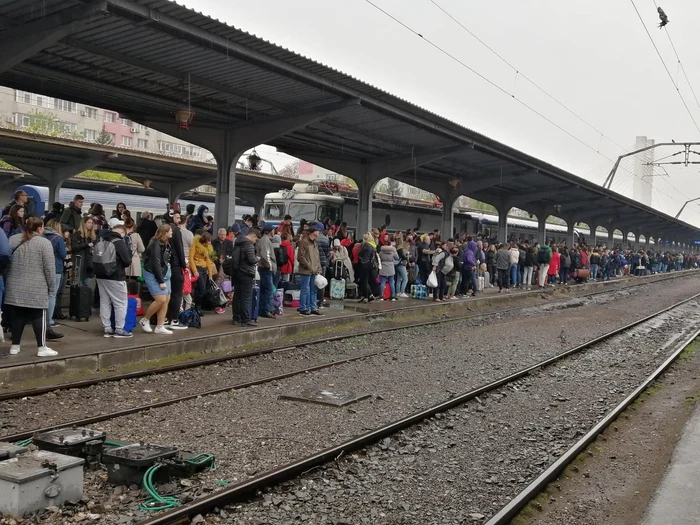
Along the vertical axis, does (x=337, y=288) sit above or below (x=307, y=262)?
below

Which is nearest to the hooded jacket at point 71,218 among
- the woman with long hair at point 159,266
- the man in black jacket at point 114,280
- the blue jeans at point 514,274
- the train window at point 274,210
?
the man in black jacket at point 114,280

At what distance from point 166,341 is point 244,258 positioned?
7.09 feet

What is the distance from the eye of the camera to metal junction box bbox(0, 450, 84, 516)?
4250mm

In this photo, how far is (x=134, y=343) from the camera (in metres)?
9.79

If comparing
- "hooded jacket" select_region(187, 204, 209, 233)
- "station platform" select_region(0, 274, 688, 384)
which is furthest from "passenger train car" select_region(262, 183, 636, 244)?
"hooded jacket" select_region(187, 204, 209, 233)

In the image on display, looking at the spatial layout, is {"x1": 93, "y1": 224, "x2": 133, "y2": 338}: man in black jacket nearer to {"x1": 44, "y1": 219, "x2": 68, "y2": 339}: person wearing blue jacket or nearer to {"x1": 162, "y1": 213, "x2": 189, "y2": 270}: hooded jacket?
{"x1": 44, "y1": 219, "x2": 68, "y2": 339}: person wearing blue jacket

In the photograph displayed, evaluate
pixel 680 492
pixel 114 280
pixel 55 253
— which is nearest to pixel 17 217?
pixel 55 253

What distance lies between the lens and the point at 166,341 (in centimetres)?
1014

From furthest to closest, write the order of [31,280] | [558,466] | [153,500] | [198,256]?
[198,256]
[31,280]
[558,466]
[153,500]

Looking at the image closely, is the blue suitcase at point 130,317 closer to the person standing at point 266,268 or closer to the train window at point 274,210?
the person standing at point 266,268

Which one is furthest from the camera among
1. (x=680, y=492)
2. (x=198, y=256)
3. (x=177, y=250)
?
(x=198, y=256)

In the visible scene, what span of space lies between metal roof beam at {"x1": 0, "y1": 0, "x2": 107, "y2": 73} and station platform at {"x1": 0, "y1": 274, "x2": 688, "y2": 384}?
430cm

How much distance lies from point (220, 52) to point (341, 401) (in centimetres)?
737

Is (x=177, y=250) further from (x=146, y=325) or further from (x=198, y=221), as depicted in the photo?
(x=198, y=221)
